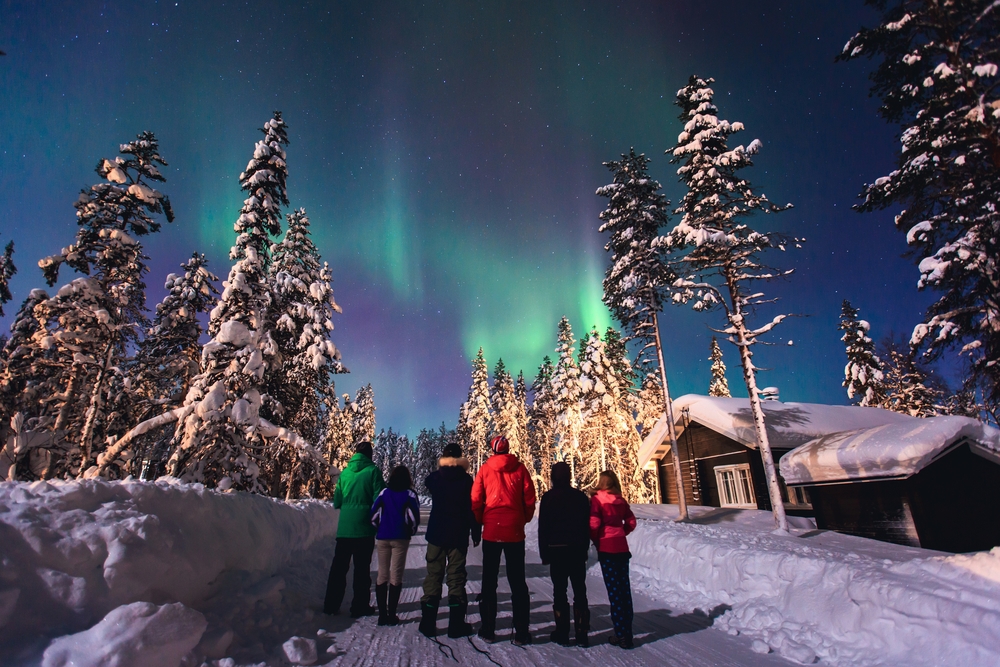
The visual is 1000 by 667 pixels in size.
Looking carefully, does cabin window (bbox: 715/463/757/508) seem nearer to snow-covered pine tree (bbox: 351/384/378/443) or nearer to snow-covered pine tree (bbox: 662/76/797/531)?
snow-covered pine tree (bbox: 662/76/797/531)

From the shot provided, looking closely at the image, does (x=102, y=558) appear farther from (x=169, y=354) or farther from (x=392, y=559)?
(x=169, y=354)

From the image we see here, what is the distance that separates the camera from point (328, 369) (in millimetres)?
19812

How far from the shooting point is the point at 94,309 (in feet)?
53.3

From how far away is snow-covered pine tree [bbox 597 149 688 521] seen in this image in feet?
63.3

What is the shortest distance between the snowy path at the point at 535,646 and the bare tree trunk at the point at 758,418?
308 inches

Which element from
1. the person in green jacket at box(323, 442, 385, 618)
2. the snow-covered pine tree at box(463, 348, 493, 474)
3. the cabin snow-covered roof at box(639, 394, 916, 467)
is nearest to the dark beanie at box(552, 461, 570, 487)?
the person in green jacket at box(323, 442, 385, 618)

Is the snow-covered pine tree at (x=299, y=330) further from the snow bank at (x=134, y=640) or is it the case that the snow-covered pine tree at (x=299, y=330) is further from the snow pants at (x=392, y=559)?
the snow bank at (x=134, y=640)

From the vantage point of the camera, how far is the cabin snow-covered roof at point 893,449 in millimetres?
11805

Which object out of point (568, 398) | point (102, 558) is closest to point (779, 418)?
point (568, 398)

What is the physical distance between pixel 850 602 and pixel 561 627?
3.79 metres

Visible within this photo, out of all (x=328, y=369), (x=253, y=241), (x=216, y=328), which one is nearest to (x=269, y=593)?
(x=216, y=328)

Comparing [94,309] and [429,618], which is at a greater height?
[94,309]

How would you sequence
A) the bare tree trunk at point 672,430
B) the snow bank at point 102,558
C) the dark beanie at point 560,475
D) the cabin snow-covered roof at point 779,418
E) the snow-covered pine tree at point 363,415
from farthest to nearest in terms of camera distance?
the snow-covered pine tree at point 363,415
the cabin snow-covered roof at point 779,418
the bare tree trunk at point 672,430
the dark beanie at point 560,475
the snow bank at point 102,558

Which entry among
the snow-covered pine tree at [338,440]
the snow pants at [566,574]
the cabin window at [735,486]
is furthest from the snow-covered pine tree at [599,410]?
the snow-covered pine tree at [338,440]
